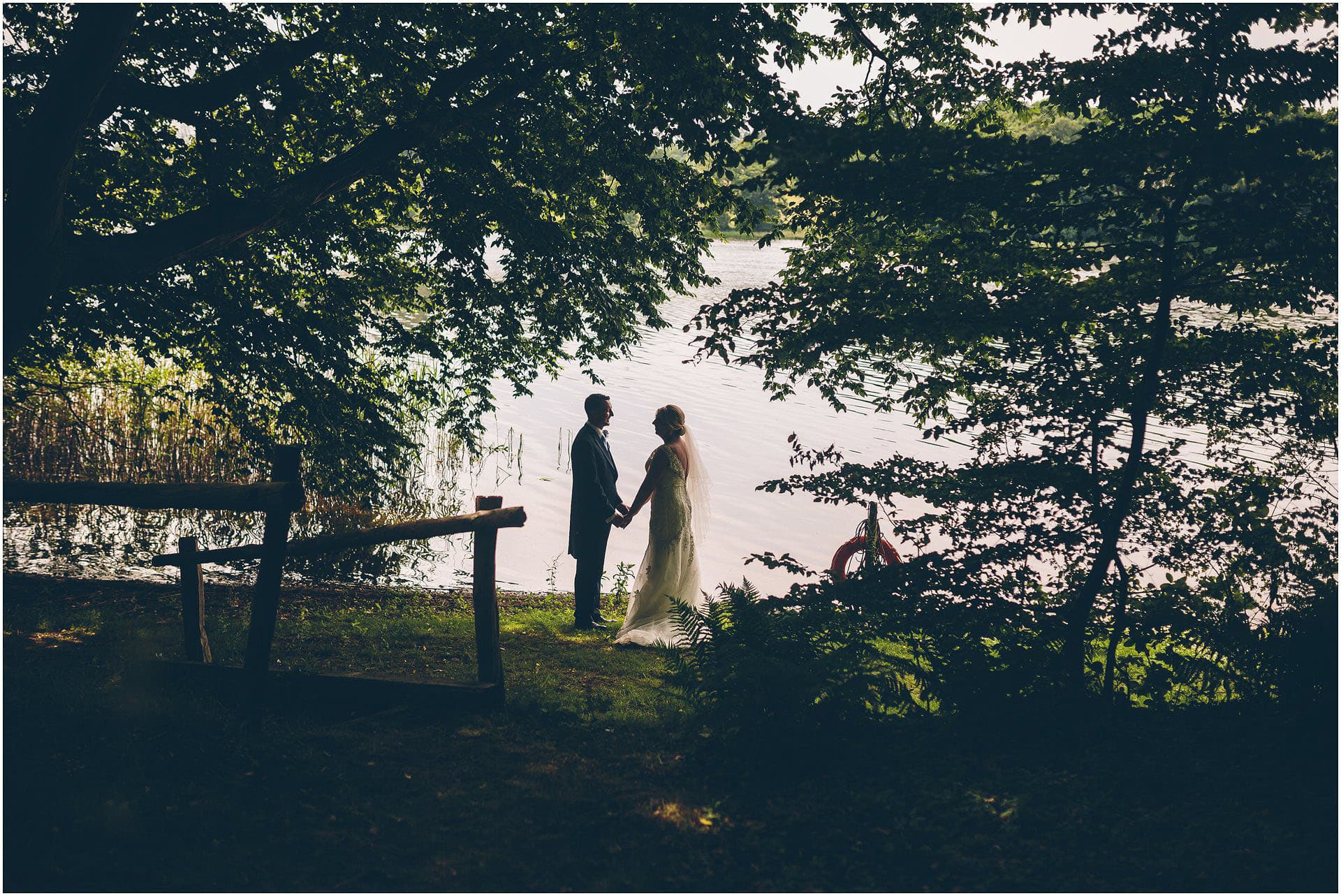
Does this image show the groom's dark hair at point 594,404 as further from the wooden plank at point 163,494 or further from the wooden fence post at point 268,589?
the wooden plank at point 163,494

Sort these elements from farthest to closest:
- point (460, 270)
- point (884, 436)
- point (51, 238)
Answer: point (884, 436), point (460, 270), point (51, 238)

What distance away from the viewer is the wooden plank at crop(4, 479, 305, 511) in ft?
15.3

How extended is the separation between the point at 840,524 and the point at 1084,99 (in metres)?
10.5

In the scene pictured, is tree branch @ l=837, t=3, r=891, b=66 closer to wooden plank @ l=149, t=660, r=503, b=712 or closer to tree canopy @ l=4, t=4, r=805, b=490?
tree canopy @ l=4, t=4, r=805, b=490

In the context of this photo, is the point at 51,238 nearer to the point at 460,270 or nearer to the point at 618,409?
the point at 460,270

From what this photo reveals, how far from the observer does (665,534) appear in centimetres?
847

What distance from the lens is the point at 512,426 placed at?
19.9 meters

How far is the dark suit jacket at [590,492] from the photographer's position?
27.7 ft

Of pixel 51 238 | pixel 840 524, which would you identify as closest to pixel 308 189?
pixel 51 238

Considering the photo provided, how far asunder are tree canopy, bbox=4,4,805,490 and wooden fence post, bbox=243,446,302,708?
2020 millimetres

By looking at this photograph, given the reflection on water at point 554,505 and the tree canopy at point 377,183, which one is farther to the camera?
the reflection on water at point 554,505

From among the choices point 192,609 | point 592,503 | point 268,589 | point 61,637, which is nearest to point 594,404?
point 592,503

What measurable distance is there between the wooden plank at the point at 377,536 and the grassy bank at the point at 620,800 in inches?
31.9

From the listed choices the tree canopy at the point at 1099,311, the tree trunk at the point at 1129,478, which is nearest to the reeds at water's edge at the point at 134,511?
the tree canopy at the point at 1099,311
